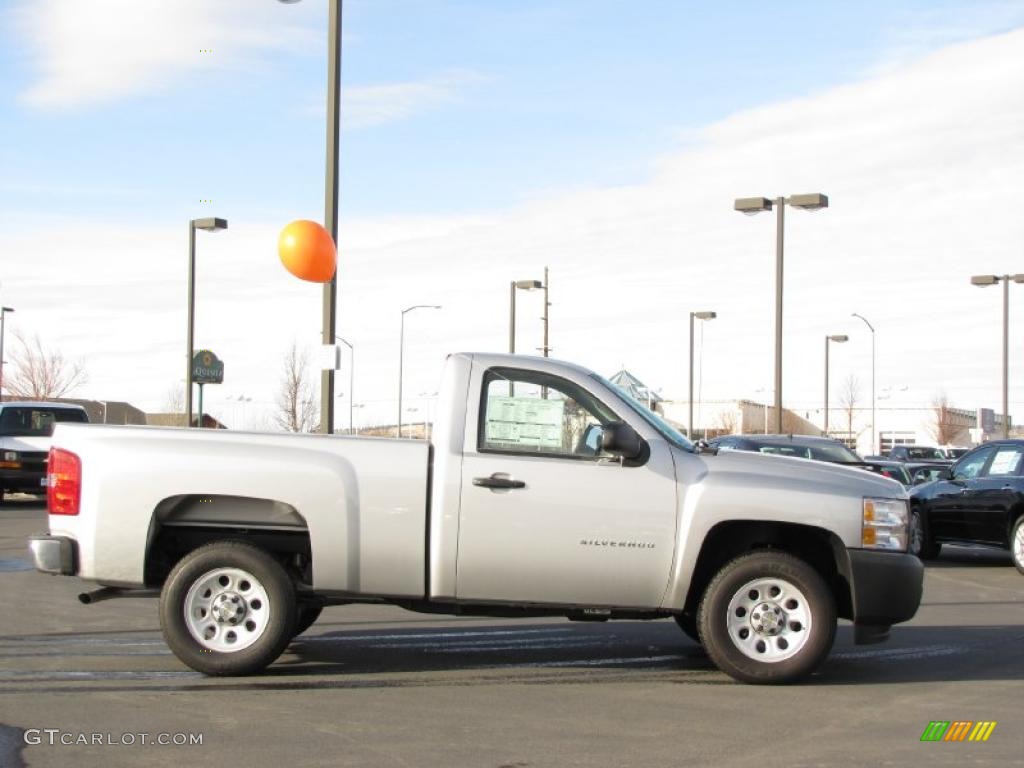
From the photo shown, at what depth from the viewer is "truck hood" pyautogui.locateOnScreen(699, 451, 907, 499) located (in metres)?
7.88

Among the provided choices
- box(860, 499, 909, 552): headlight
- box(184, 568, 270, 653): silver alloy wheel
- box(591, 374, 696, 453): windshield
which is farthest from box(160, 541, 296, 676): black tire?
box(860, 499, 909, 552): headlight

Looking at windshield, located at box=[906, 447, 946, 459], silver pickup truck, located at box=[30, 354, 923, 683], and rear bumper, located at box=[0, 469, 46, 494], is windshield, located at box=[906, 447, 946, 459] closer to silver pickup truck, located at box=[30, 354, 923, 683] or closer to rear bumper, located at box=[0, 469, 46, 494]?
rear bumper, located at box=[0, 469, 46, 494]

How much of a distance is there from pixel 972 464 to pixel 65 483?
12.4 m

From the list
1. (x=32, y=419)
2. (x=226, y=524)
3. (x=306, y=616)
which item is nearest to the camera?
(x=226, y=524)

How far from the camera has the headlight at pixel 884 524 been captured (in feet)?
25.8

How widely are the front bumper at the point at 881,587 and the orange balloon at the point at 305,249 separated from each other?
7.10 m

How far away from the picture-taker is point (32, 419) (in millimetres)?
24562

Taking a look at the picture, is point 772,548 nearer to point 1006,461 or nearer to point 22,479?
point 1006,461

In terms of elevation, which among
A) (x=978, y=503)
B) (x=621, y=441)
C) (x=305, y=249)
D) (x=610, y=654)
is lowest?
(x=610, y=654)

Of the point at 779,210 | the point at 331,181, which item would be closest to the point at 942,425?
the point at 779,210

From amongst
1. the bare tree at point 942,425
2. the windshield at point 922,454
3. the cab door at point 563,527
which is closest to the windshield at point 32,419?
A: the cab door at point 563,527

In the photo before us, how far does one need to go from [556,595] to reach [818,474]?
1828 millimetres

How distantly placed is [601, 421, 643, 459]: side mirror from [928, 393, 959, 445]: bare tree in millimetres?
76502

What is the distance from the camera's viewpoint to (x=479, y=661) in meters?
8.65
